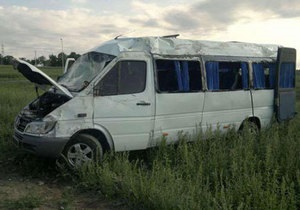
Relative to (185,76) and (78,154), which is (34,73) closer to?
(78,154)

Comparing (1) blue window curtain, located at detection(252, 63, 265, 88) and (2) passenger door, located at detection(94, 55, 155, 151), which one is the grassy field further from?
(1) blue window curtain, located at detection(252, 63, 265, 88)


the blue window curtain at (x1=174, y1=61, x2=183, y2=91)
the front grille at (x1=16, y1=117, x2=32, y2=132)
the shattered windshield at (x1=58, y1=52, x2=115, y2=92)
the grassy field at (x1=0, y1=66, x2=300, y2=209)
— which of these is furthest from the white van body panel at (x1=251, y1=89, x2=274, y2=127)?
the front grille at (x1=16, y1=117, x2=32, y2=132)

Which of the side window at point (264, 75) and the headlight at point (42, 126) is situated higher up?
the side window at point (264, 75)

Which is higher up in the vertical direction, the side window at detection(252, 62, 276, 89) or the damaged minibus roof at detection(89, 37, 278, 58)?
the damaged minibus roof at detection(89, 37, 278, 58)

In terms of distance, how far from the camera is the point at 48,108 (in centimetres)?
630

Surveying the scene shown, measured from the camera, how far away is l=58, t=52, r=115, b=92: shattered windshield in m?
6.41

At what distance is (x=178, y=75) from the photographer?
23.6 ft

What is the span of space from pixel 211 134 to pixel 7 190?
375 centimetres

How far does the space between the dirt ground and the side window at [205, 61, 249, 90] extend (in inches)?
143

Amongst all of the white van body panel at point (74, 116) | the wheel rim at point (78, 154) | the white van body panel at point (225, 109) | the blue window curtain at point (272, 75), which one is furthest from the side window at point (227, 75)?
the wheel rim at point (78, 154)

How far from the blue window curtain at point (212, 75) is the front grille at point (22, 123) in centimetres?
366

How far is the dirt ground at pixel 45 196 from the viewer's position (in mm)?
4777

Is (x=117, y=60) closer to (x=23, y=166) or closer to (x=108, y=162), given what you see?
(x=108, y=162)

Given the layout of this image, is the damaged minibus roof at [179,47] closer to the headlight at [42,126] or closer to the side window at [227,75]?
the side window at [227,75]
